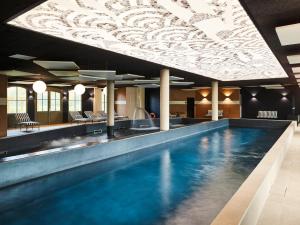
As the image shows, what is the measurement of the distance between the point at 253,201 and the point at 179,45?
17.8ft

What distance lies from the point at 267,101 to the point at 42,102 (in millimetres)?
19069

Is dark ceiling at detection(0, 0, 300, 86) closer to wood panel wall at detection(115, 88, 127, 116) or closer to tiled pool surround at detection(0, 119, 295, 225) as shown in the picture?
tiled pool surround at detection(0, 119, 295, 225)

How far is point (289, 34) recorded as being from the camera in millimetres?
5148

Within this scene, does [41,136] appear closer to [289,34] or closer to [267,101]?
[289,34]

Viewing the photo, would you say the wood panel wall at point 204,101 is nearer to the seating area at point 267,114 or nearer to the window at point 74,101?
the seating area at point 267,114

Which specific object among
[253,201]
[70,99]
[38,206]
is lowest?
[38,206]

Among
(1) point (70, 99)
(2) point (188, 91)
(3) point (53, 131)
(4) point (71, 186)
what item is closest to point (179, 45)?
(4) point (71, 186)

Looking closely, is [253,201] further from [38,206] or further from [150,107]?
[150,107]

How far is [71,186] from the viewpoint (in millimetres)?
5500

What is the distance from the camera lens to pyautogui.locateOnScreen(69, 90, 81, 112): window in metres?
22.4

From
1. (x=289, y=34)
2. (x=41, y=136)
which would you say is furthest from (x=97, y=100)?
(x=289, y=34)

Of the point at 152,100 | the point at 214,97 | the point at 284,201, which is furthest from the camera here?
the point at 152,100

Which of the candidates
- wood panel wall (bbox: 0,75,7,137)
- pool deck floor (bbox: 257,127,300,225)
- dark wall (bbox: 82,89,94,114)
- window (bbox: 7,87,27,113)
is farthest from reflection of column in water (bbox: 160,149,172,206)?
dark wall (bbox: 82,89,94,114)

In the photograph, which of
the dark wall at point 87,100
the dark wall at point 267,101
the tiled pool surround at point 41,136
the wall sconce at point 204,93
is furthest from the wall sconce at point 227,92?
the dark wall at point 87,100
